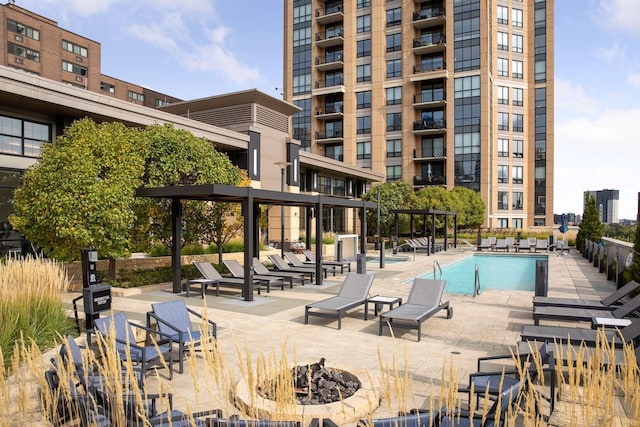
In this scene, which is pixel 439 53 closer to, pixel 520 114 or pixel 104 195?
pixel 520 114

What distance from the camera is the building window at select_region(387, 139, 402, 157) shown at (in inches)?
1994

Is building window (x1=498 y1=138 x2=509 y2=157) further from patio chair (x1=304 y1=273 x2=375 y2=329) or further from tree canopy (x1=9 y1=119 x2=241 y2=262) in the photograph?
patio chair (x1=304 y1=273 x2=375 y2=329)

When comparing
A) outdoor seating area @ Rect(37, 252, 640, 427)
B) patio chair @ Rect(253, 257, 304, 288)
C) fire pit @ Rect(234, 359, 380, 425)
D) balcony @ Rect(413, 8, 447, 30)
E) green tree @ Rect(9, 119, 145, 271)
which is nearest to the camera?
fire pit @ Rect(234, 359, 380, 425)

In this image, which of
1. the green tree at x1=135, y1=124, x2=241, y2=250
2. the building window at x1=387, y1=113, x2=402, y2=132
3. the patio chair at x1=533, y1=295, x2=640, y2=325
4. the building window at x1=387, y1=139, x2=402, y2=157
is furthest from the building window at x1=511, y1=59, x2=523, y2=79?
the patio chair at x1=533, y1=295, x2=640, y2=325

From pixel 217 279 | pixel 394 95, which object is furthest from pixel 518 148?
pixel 217 279

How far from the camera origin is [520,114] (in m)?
51.7

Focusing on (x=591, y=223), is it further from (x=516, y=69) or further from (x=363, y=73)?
(x=363, y=73)

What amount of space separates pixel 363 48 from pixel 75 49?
32.7 m

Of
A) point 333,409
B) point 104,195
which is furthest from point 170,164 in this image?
point 333,409

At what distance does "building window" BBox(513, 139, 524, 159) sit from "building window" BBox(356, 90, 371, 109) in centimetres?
1696

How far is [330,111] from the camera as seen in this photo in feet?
179

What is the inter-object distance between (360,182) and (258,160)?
19.4 metres

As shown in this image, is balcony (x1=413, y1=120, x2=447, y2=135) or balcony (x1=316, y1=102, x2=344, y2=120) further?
balcony (x1=316, y1=102, x2=344, y2=120)

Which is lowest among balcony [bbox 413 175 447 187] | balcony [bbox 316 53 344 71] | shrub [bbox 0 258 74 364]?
shrub [bbox 0 258 74 364]
